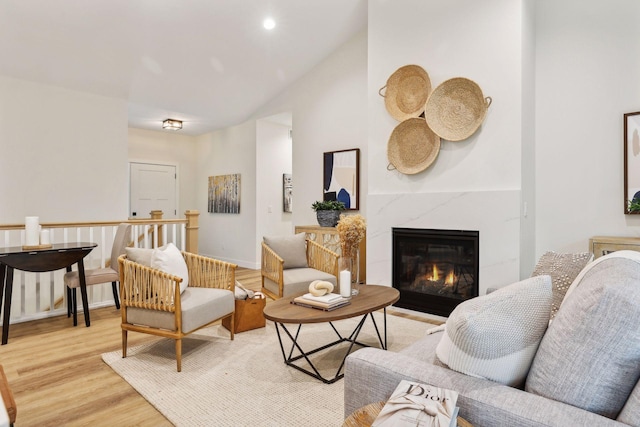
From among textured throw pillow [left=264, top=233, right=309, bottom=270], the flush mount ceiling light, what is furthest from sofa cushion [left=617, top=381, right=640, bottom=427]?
the flush mount ceiling light

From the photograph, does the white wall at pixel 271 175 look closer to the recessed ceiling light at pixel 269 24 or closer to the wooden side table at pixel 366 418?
the recessed ceiling light at pixel 269 24

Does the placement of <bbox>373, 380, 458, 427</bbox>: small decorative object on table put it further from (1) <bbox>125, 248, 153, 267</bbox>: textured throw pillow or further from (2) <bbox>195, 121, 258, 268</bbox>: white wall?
(2) <bbox>195, 121, 258, 268</bbox>: white wall

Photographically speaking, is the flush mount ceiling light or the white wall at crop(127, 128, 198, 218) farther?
the white wall at crop(127, 128, 198, 218)

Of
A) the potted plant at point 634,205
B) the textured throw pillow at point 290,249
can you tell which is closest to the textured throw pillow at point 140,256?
the textured throw pillow at point 290,249

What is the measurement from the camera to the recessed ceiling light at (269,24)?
14.8 feet

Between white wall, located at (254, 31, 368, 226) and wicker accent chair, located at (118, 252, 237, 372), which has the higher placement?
white wall, located at (254, 31, 368, 226)

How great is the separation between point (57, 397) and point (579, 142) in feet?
14.8

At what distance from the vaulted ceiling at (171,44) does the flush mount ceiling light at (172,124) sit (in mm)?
628

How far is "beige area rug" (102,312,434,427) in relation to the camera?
204 centimetres

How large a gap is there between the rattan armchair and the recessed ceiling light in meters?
2.64

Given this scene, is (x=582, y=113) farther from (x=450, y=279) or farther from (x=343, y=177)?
(x=343, y=177)

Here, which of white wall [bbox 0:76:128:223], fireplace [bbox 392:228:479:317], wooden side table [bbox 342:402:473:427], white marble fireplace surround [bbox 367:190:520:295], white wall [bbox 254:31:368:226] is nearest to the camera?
wooden side table [bbox 342:402:473:427]

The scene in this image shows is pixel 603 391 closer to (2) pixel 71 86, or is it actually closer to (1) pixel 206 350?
(1) pixel 206 350

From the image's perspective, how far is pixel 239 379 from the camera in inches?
96.2
